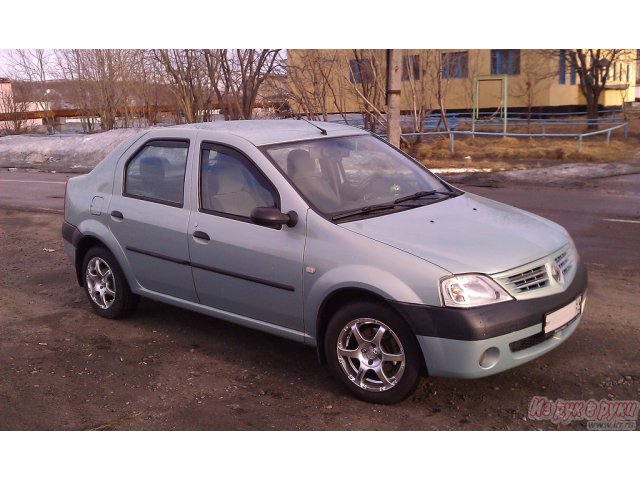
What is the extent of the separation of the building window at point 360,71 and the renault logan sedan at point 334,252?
1465 centimetres

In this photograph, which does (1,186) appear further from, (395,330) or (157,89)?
(395,330)

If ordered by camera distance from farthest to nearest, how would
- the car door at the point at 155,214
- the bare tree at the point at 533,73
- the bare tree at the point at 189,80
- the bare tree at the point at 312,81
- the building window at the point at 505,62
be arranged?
the building window at the point at 505,62 < the bare tree at the point at 533,73 < the bare tree at the point at 189,80 < the bare tree at the point at 312,81 < the car door at the point at 155,214

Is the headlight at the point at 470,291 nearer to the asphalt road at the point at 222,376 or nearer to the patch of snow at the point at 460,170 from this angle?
the asphalt road at the point at 222,376

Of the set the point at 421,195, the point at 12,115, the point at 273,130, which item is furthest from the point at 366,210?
the point at 12,115

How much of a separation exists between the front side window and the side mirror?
17 cm

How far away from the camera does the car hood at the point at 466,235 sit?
393 cm

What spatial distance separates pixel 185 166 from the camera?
5.21m

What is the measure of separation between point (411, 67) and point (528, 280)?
60.3ft

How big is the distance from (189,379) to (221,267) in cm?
79

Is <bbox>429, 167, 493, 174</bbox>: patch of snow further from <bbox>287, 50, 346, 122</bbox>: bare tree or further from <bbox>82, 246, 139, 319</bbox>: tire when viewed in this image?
<bbox>82, 246, 139, 319</bbox>: tire

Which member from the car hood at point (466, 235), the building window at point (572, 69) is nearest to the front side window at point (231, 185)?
the car hood at point (466, 235)

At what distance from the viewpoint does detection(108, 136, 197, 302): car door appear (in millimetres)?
5137

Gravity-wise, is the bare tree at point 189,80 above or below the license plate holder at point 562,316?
above

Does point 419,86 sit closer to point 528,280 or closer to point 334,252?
point 334,252
